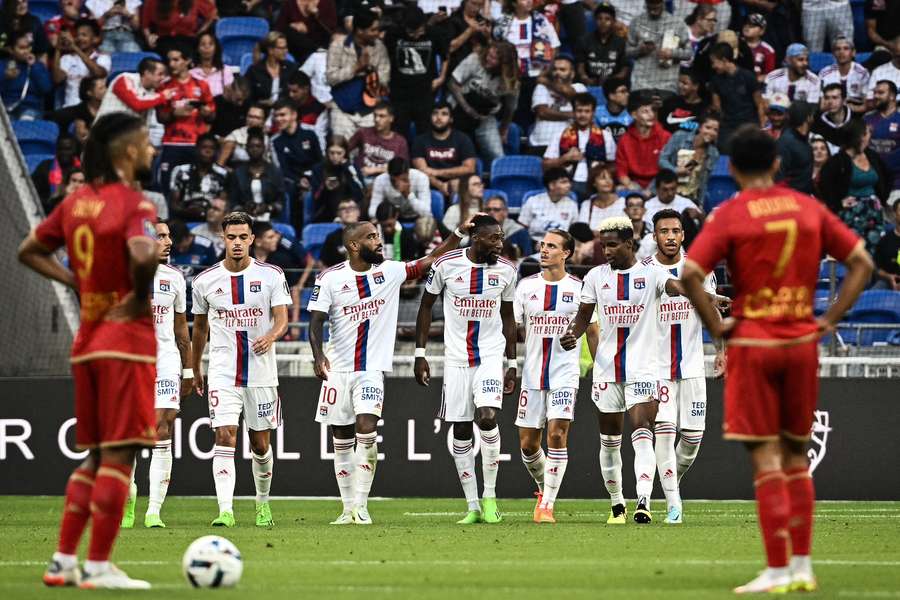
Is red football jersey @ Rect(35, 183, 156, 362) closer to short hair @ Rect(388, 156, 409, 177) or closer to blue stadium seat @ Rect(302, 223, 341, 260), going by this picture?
blue stadium seat @ Rect(302, 223, 341, 260)

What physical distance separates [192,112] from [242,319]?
898 cm

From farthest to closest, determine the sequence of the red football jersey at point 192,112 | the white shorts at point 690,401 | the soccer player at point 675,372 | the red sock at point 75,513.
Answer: the red football jersey at point 192,112
the white shorts at point 690,401
the soccer player at point 675,372
the red sock at point 75,513

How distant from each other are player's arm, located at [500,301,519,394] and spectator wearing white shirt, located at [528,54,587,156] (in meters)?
8.68

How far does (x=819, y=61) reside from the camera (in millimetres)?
23000

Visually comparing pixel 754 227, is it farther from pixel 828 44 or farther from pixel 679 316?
A: pixel 828 44

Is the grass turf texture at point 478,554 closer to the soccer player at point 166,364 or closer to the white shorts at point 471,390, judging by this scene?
the soccer player at point 166,364

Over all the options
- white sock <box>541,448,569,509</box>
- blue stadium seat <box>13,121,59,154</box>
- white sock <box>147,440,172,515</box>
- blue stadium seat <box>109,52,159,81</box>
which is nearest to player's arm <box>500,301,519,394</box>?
white sock <box>541,448,569,509</box>

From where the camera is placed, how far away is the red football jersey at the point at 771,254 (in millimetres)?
7438

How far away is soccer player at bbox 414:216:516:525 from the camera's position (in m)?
13.5

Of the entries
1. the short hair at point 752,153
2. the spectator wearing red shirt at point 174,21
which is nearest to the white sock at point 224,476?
the short hair at point 752,153

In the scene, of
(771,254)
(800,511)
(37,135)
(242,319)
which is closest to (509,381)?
(242,319)

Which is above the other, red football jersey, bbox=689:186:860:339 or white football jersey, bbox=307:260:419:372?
red football jersey, bbox=689:186:860:339

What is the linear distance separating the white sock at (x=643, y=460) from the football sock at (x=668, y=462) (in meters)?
0.09

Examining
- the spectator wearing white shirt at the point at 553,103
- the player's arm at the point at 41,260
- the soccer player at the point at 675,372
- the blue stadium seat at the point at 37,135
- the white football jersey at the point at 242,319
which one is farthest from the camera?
the spectator wearing white shirt at the point at 553,103
